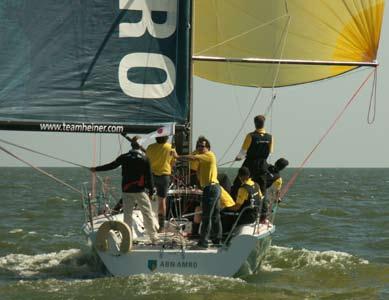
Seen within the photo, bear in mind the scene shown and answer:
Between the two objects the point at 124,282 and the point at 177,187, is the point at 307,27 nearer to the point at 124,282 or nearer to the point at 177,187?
the point at 177,187

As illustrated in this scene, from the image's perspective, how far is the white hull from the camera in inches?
504

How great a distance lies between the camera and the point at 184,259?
1282cm

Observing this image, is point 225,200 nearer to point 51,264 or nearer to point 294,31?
point 51,264

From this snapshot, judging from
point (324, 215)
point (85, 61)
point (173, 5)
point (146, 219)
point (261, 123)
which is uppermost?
point (173, 5)

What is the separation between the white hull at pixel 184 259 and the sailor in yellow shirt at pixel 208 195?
32 centimetres

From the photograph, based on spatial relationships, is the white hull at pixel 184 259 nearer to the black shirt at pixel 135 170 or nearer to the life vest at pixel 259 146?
the black shirt at pixel 135 170

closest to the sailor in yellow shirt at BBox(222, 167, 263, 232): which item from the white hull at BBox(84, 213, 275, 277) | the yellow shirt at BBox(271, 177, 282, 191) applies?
the white hull at BBox(84, 213, 275, 277)

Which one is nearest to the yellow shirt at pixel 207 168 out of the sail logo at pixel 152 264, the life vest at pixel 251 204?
the life vest at pixel 251 204

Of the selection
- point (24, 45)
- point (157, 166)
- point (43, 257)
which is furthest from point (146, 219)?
point (43, 257)

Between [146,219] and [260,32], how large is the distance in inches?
245

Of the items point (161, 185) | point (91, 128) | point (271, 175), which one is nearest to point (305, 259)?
point (271, 175)

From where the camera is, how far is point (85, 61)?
14.6 meters

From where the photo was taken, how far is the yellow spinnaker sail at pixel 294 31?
57.4 feet

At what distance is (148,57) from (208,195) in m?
2.97
